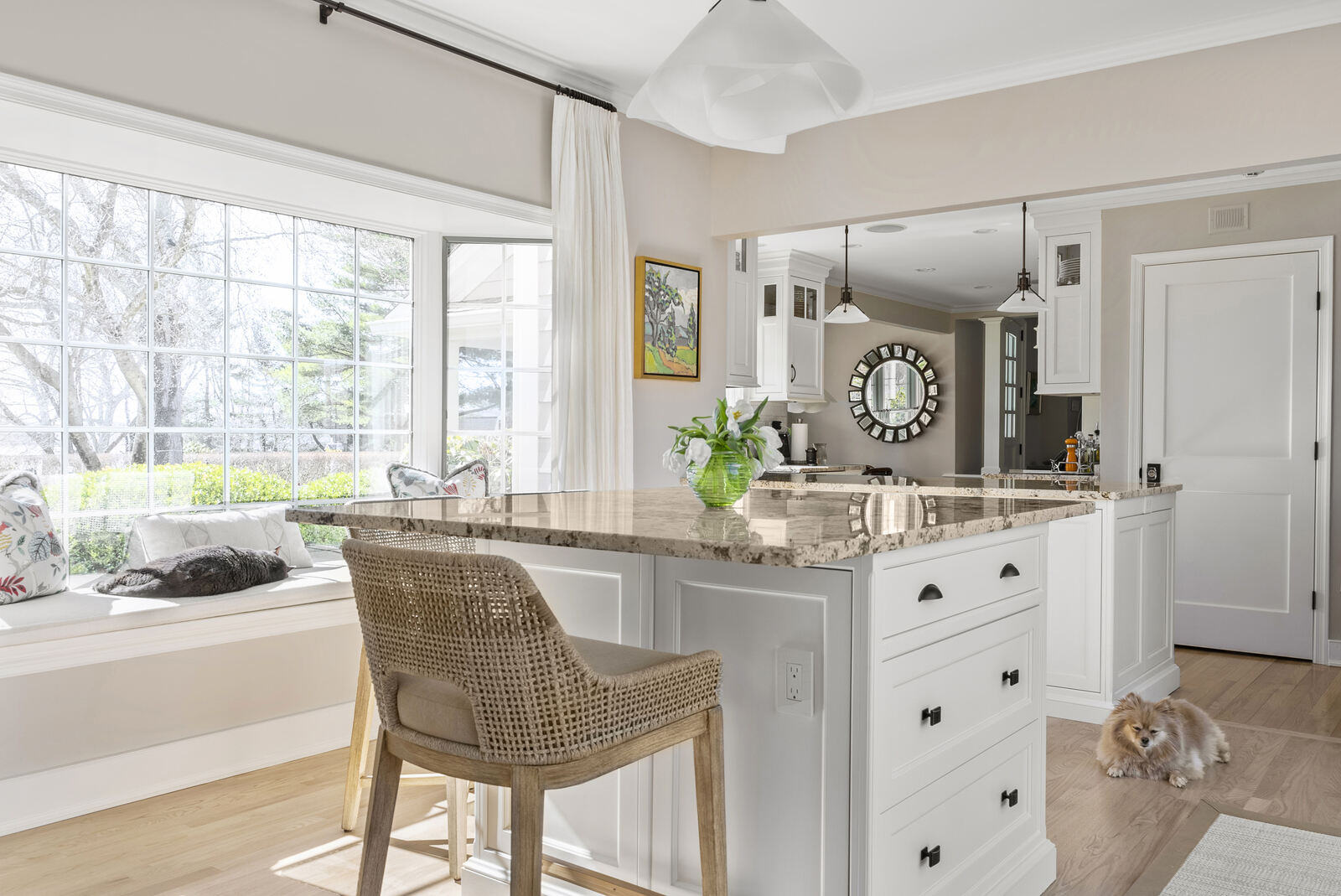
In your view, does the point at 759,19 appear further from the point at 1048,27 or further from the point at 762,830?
the point at 1048,27

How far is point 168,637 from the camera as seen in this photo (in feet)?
9.34

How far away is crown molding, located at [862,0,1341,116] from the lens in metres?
3.36

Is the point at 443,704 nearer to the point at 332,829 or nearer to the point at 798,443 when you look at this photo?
the point at 332,829

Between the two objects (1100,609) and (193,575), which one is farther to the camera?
(1100,609)

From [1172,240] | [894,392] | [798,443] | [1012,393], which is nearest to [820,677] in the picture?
[1172,240]

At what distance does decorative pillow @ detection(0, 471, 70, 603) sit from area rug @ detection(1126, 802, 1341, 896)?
3088mm

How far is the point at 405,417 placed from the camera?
4258 mm

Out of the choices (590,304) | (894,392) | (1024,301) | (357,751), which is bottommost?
(357,751)

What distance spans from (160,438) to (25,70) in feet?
4.58

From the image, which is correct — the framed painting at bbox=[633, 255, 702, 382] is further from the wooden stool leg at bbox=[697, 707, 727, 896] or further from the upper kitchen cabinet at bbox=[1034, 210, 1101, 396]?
the wooden stool leg at bbox=[697, 707, 727, 896]

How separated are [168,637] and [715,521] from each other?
1.89 meters

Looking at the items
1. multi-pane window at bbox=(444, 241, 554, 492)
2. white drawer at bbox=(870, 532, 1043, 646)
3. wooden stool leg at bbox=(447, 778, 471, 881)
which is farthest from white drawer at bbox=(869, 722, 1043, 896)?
multi-pane window at bbox=(444, 241, 554, 492)

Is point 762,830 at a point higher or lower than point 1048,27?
lower

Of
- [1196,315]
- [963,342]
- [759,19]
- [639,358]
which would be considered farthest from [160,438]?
[963,342]
